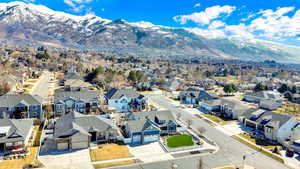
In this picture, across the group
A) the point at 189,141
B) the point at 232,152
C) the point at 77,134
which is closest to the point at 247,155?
the point at 232,152

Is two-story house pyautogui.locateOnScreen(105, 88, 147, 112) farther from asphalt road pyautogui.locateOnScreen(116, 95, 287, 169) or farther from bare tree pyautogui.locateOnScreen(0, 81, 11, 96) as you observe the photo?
bare tree pyautogui.locateOnScreen(0, 81, 11, 96)

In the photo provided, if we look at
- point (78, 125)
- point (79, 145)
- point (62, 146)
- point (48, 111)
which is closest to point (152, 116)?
point (78, 125)

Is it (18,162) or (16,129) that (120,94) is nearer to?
(16,129)

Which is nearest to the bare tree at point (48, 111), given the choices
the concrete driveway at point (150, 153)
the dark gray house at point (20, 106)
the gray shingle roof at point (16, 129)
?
the dark gray house at point (20, 106)

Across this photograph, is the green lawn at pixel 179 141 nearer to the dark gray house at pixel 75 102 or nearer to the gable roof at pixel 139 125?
the gable roof at pixel 139 125

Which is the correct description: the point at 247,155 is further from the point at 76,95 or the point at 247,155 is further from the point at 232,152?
the point at 76,95
